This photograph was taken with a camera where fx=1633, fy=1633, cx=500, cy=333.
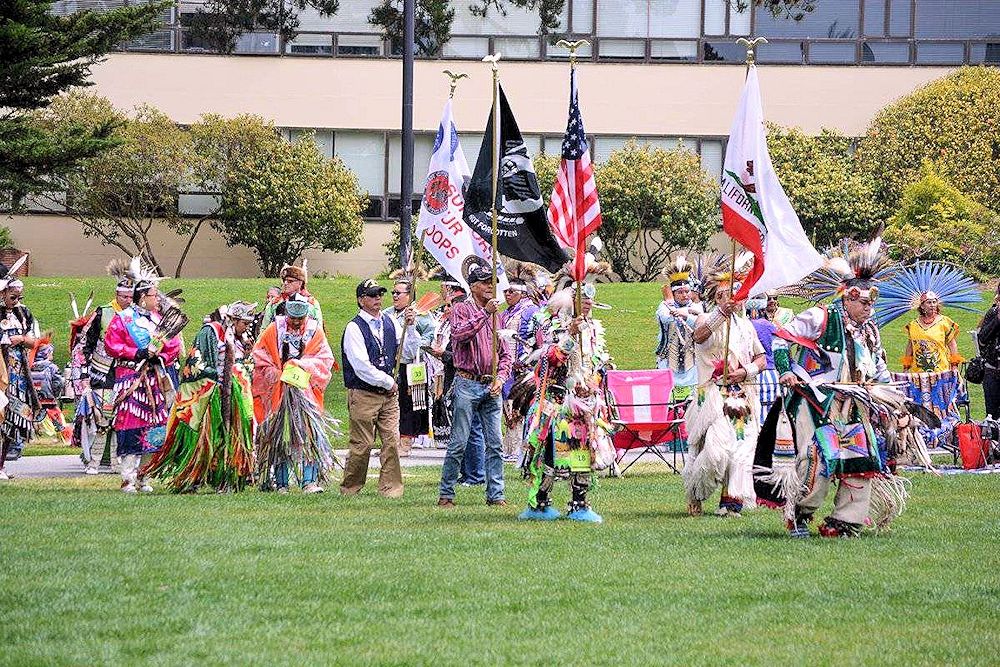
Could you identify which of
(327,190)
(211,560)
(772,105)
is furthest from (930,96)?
(211,560)

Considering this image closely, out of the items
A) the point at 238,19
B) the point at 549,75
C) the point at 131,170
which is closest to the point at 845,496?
the point at 131,170

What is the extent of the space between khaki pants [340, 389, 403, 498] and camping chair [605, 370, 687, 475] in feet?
10.3

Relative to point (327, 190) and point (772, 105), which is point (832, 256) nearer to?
point (327, 190)

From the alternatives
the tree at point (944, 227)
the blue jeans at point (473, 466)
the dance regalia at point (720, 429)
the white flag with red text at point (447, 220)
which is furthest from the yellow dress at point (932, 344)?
the tree at point (944, 227)

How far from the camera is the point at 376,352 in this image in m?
13.9

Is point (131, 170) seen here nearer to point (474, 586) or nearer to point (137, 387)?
point (137, 387)

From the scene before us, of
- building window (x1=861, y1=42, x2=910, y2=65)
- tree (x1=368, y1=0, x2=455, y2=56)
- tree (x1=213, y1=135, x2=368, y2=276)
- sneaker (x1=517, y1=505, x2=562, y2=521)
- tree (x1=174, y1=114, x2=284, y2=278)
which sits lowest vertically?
sneaker (x1=517, y1=505, x2=562, y2=521)

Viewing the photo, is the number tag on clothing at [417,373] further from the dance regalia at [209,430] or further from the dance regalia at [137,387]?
the dance regalia at [137,387]

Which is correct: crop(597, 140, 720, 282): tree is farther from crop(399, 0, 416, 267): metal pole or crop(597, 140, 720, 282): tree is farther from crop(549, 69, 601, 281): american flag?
crop(549, 69, 601, 281): american flag

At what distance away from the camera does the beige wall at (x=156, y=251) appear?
1886 inches

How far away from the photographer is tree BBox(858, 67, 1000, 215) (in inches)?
1638

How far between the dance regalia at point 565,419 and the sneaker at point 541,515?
1cm

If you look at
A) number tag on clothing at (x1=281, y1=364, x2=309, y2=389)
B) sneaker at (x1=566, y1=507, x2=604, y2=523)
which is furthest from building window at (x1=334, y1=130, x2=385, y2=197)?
sneaker at (x1=566, y1=507, x2=604, y2=523)

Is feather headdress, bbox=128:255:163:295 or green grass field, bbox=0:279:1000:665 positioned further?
feather headdress, bbox=128:255:163:295
